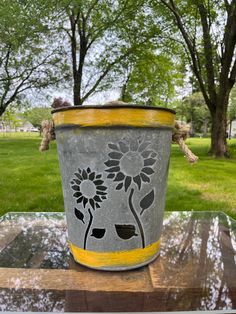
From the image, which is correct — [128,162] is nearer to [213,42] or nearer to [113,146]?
[113,146]

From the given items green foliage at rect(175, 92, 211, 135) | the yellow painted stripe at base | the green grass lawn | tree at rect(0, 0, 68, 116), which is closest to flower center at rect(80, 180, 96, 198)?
the yellow painted stripe at base

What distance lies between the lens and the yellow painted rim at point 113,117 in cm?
85

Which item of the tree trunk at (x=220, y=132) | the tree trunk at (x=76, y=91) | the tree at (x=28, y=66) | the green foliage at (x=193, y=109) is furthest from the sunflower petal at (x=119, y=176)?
the green foliage at (x=193, y=109)

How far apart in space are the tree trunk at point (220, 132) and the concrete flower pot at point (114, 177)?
5.88m

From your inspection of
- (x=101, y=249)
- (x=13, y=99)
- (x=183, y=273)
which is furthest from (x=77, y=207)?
(x=13, y=99)

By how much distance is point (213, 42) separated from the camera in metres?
6.59

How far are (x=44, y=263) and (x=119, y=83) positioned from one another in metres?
8.77

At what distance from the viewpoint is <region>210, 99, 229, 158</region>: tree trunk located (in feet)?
21.2

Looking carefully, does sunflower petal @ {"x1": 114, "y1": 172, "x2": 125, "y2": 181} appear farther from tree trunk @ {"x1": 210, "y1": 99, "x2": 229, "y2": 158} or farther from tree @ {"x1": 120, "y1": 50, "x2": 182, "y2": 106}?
tree @ {"x1": 120, "y1": 50, "x2": 182, "y2": 106}

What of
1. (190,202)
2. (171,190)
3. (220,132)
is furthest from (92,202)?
(220,132)

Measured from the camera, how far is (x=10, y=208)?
85.2 inches

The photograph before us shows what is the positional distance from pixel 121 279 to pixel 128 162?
37 centimetres

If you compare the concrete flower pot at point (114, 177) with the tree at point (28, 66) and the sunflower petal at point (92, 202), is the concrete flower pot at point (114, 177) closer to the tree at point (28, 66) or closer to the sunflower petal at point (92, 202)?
the sunflower petal at point (92, 202)

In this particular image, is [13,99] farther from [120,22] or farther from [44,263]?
[44,263]
